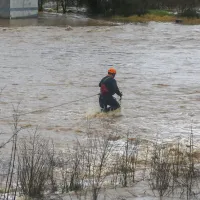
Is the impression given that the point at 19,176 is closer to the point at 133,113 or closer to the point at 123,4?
the point at 133,113

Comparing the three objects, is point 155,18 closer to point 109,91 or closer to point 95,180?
point 109,91

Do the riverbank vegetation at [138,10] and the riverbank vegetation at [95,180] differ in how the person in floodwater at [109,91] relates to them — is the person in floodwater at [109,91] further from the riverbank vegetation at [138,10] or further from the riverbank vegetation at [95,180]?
the riverbank vegetation at [138,10]

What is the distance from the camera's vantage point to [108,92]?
631 inches

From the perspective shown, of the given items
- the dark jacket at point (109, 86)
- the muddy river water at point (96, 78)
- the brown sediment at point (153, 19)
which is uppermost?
the dark jacket at point (109, 86)

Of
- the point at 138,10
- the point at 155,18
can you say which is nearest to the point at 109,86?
Answer: the point at 155,18

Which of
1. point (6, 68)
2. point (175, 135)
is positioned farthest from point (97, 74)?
point (175, 135)

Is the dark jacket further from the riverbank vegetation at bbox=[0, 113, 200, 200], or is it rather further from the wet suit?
the riverbank vegetation at bbox=[0, 113, 200, 200]

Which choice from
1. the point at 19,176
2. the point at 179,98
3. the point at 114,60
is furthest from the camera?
the point at 114,60

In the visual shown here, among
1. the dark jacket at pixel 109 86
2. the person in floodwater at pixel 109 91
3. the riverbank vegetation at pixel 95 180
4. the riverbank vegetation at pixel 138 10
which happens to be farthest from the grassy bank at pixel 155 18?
the riverbank vegetation at pixel 95 180

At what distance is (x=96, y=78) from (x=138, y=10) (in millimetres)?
41889

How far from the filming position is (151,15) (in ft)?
210

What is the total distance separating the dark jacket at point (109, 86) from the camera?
15758 millimetres

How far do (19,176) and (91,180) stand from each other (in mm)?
1265

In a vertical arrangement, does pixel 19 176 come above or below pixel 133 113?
above
